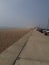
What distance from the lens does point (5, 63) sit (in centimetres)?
420

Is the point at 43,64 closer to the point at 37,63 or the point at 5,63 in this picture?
the point at 37,63

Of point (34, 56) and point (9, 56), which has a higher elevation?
point (9, 56)

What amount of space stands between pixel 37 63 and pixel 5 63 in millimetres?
923

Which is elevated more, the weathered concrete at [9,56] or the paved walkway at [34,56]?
the weathered concrete at [9,56]

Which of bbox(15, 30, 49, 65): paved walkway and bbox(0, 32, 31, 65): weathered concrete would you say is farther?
bbox(15, 30, 49, 65): paved walkway

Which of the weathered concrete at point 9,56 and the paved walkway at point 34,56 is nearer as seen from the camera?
the weathered concrete at point 9,56

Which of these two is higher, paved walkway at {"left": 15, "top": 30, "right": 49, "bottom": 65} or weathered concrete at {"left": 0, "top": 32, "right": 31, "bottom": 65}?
weathered concrete at {"left": 0, "top": 32, "right": 31, "bottom": 65}

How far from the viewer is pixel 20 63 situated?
4.36 metres

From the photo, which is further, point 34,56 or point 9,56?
point 34,56

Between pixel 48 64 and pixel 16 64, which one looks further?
pixel 48 64

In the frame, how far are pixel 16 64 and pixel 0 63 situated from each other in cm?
40

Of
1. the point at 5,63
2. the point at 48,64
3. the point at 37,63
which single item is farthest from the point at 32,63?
the point at 5,63

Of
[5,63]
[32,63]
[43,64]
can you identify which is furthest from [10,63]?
[43,64]

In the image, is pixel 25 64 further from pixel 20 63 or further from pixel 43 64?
pixel 43 64
